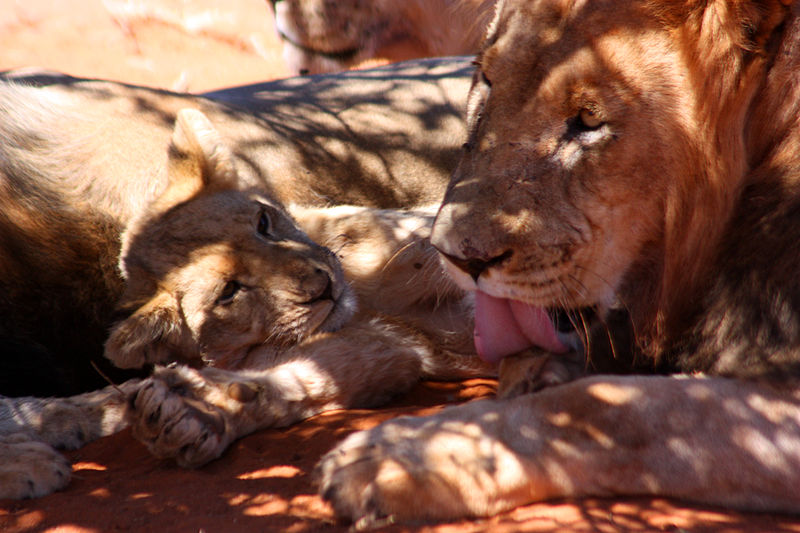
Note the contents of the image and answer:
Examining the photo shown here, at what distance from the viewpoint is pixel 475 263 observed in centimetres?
261

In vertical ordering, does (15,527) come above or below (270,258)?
below

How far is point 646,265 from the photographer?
2.75 metres

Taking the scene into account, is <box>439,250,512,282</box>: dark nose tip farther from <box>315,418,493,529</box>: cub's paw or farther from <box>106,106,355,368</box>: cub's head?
<box>106,106,355,368</box>: cub's head

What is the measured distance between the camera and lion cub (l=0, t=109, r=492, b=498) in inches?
122

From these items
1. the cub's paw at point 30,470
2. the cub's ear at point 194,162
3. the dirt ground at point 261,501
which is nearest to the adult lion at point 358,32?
the cub's ear at point 194,162

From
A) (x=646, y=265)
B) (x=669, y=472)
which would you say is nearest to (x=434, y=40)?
(x=646, y=265)

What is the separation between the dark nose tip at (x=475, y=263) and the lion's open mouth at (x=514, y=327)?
1.19 ft

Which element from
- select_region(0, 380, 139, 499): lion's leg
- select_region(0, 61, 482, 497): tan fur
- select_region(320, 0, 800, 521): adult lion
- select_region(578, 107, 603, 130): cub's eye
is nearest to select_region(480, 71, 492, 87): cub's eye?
select_region(320, 0, 800, 521): adult lion

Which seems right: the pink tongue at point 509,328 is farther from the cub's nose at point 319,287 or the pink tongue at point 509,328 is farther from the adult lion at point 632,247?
the cub's nose at point 319,287

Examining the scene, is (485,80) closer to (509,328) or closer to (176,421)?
(509,328)

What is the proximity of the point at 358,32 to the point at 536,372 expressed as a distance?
634 cm

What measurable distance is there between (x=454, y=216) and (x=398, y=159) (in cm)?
250

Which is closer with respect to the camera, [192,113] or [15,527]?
[15,527]

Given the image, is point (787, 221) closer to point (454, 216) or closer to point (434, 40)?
point (454, 216)
